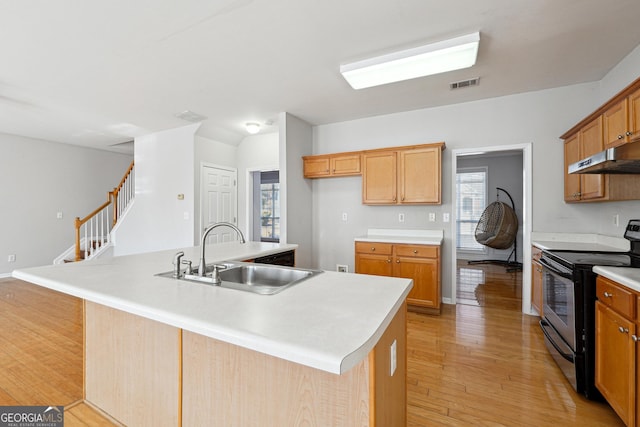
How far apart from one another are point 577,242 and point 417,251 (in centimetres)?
170

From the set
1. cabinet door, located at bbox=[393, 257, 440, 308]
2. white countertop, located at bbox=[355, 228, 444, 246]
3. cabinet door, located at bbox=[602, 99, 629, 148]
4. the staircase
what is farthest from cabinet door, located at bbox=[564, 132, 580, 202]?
the staircase

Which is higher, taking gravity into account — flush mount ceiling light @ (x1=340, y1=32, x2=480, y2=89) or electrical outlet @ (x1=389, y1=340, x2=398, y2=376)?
flush mount ceiling light @ (x1=340, y1=32, x2=480, y2=89)

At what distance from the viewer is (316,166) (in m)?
4.48

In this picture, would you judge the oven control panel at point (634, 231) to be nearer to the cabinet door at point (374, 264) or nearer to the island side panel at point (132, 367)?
the cabinet door at point (374, 264)

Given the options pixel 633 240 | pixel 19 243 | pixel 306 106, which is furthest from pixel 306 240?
pixel 19 243

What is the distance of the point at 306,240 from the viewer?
15.1 ft

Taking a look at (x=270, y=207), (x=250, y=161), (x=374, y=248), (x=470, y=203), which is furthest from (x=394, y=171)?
(x=270, y=207)

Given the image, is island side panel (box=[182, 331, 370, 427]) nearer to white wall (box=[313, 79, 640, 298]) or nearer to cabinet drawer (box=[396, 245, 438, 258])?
cabinet drawer (box=[396, 245, 438, 258])

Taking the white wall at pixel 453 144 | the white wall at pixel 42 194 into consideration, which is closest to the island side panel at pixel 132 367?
the white wall at pixel 453 144

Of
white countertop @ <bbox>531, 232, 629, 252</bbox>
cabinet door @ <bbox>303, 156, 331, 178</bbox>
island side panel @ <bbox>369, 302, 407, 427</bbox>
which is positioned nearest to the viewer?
island side panel @ <bbox>369, 302, 407, 427</bbox>

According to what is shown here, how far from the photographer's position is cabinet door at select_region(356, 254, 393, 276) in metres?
3.70

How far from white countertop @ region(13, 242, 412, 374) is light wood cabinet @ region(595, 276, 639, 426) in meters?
1.15

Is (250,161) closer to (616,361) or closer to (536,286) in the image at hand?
(536,286)

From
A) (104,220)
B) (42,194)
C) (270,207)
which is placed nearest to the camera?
(42,194)
